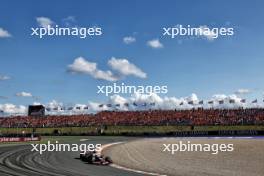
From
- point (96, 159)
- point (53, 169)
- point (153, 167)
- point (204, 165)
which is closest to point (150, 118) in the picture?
point (96, 159)

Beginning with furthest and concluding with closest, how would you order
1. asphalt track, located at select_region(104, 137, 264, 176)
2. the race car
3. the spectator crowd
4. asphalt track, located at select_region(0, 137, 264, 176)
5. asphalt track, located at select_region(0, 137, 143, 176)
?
the spectator crowd < the race car < asphalt track, located at select_region(104, 137, 264, 176) < asphalt track, located at select_region(0, 137, 264, 176) < asphalt track, located at select_region(0, 137, 143, 176)

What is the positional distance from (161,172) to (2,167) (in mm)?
9699

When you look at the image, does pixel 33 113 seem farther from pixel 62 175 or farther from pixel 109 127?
pixel 62 175

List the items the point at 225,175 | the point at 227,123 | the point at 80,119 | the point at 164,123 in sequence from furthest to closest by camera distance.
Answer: the point at 80,119 < the point at 164,123 < the point at 227,123 < the point at 225,175

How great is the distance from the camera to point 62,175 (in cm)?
1978

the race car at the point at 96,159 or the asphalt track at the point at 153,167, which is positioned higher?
the race car at the point at 96,159

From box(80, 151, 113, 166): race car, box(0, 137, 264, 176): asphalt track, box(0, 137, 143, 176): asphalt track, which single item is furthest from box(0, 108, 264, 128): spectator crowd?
box(0, 137, 143, 176): asphalt track

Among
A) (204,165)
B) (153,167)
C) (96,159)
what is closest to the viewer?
(153,167)

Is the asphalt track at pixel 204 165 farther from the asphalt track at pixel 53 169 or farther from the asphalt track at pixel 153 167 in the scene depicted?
the asphalt track at pixel 53 169

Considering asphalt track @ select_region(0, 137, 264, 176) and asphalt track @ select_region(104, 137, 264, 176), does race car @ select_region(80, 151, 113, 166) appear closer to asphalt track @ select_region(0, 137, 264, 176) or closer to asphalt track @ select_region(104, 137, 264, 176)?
asphalt track @ select_region(0, 137, 264, 176)

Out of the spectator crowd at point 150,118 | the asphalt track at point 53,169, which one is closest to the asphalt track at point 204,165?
the asphalt track at point 53,169

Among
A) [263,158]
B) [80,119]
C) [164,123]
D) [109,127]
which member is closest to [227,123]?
[164,123]

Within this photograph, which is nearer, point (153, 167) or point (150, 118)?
point (153, 167)

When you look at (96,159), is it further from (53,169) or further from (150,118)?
(150,118)
